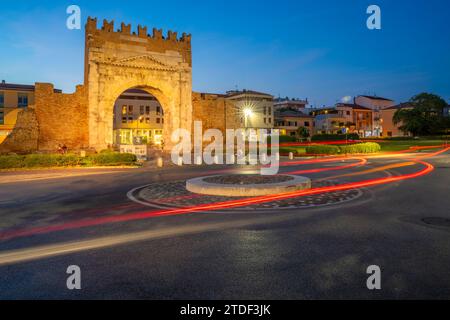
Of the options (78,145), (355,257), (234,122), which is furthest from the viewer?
(234,122)

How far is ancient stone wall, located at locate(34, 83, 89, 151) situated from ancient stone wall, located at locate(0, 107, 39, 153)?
1.77ft

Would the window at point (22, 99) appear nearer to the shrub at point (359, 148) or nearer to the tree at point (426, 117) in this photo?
the shrub at point (359, 148)

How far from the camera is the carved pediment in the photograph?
35.7 meters

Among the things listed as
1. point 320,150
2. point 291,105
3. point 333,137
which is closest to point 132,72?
point 320,150

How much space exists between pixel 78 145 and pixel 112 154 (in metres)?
14.2

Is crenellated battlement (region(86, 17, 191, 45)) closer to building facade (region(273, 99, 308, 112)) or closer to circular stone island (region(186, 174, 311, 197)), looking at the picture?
circular stone island (region(186, 174, 311, 197))

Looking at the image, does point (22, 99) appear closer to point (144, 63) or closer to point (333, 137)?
point (144, 63)

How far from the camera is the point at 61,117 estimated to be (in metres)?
34.9

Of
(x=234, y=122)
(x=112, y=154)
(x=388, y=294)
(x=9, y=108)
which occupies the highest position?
(x=9, y=108)

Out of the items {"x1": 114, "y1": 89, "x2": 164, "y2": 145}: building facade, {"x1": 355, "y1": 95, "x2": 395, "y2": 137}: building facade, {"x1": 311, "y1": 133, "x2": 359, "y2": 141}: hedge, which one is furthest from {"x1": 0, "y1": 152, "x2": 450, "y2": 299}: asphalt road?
{"x1": 355, "y1": 95, "x2": 395, "y2": 137}: building facade

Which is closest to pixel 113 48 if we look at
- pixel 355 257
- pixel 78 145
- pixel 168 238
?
pixel 78 145

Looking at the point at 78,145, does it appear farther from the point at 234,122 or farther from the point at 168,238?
the point at 168,238

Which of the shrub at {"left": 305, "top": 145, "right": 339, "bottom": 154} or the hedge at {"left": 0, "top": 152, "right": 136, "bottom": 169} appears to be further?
the shrub at {"left": 305, "top": 145, "right": 339, "bottom": 154}

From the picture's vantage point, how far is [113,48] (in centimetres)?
3559
